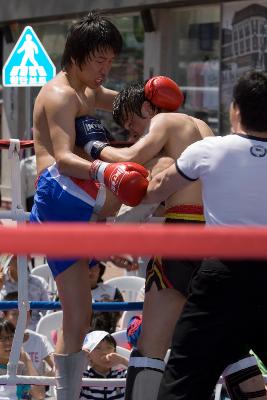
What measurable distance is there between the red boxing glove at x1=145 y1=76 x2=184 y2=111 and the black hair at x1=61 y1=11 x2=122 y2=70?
236 mm

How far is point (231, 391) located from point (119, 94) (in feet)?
4.05

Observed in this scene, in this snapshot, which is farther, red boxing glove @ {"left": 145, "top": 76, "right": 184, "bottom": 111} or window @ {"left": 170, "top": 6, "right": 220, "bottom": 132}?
window @ {"left": 170, "top": 6, "right": 220, "bottom": 132}

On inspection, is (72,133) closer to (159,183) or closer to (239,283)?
(159,183)

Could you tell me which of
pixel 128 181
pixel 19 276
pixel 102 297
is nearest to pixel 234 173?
pixel 128 181

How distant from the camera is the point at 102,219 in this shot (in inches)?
149

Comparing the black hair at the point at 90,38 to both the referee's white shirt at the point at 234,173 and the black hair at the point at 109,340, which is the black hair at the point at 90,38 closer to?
the referee's white shirt at the point at 234,173

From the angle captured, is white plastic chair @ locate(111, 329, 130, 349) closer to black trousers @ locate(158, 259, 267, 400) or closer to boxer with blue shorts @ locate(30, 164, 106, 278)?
boxer with blue shorts @ locate(30, 164, 106, 278)

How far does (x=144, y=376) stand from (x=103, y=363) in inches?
60.5

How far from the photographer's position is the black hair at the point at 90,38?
368cm

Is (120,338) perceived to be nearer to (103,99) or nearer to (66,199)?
(103,99)

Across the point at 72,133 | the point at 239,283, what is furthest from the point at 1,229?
the point at 72,133

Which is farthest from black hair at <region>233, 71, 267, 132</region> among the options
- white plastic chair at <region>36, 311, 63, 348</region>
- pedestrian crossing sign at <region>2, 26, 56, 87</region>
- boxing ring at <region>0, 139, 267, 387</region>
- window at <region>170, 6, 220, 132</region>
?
window at <region>170, 6, 220, 132</region>

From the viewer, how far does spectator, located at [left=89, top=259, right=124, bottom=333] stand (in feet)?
18.5

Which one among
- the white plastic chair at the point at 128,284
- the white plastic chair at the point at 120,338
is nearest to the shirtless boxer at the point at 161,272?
the white plastic chair at the point at 120,338
